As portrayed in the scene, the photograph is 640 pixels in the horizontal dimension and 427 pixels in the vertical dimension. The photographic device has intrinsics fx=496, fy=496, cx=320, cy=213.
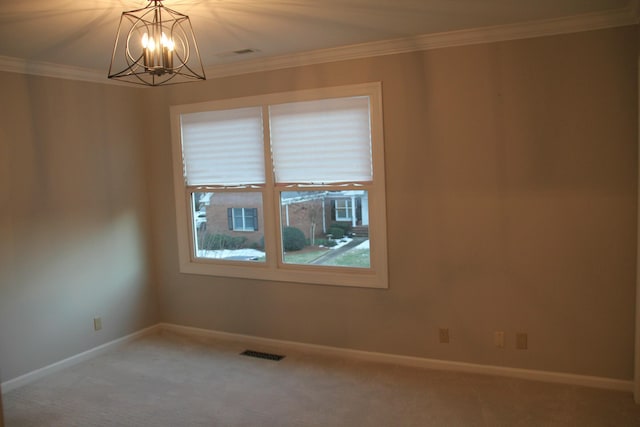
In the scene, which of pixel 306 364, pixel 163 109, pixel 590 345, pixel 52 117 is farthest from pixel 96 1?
pixel 590 345

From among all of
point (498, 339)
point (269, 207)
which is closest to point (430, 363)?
point (498, 339)

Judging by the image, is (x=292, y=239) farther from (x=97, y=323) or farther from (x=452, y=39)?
(x=452, y=39)

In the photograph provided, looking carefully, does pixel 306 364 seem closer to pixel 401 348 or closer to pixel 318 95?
pixel 401 348

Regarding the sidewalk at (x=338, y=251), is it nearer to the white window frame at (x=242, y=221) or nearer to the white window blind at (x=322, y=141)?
the white window blind at (x=322, y=141)

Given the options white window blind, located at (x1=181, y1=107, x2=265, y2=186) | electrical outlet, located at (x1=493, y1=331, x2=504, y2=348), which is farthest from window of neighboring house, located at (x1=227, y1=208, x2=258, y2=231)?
electrical outlet, located at (x1=493, y1=331, x2=504, y2=348)

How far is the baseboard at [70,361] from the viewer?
12.2 ft

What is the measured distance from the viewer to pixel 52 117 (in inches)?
158

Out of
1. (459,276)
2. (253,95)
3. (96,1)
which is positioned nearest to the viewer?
(96,1)

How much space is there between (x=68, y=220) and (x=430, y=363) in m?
3.17

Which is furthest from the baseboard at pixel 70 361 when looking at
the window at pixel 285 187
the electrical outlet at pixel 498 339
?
the electrical outlet at pixel 498 339

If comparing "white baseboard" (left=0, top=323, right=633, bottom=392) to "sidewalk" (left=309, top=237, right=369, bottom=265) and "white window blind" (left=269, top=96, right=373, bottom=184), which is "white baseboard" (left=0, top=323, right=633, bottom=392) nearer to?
"sidewalk" (left=309, top=237, right=369, bottom=265)

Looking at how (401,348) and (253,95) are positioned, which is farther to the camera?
(253,95)

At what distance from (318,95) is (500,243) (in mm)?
1799

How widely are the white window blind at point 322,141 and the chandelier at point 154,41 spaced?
2.99 ft
